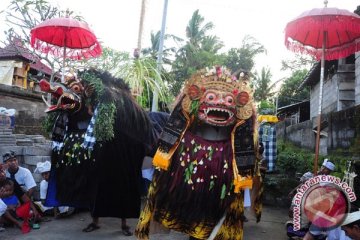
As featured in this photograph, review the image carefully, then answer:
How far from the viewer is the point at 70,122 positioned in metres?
4.43

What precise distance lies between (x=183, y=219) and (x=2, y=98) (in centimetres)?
714

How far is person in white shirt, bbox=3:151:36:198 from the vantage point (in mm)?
4996

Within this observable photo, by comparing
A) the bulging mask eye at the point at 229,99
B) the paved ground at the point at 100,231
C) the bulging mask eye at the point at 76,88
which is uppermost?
the bulging mask eye at the point at 76,88

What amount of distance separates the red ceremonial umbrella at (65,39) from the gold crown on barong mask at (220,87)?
223cm

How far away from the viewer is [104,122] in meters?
3.94

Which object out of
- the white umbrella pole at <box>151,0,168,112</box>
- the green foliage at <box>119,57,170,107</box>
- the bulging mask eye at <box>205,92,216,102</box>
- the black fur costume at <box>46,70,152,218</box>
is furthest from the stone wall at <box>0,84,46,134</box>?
the bulging mask eye at <box>205,92,216,102</box>

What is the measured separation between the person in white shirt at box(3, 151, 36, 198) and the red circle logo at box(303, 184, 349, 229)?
3654 millimetres

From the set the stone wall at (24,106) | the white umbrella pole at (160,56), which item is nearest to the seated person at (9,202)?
the white umbrella pole at (160,56)

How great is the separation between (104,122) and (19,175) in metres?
1.91

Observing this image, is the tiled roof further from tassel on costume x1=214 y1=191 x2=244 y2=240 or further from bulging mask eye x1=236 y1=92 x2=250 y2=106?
tassel on costume x1=214 y1=191 x2=244 y2=240

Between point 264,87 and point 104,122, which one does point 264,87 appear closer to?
point 264,87

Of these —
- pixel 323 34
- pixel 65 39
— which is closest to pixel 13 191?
pixel 65 39

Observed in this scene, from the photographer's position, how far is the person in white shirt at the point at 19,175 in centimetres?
500

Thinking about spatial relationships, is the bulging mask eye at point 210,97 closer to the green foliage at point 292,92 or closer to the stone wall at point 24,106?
the stone wall at point 24,106
